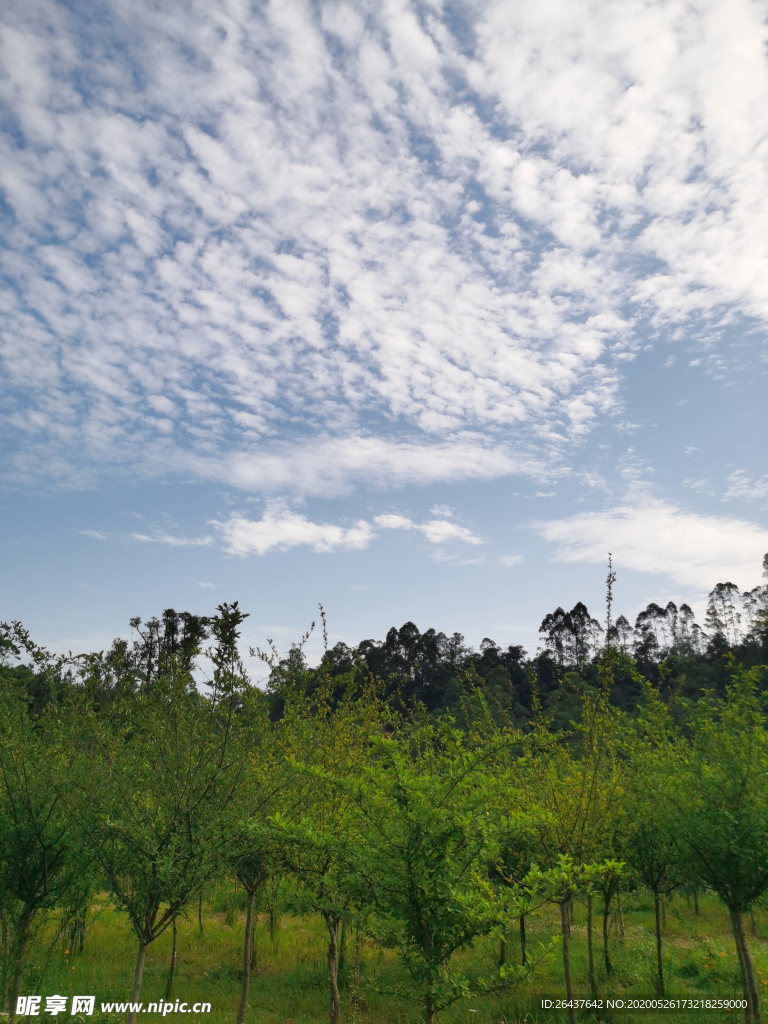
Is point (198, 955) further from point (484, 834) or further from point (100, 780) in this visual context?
point (484, 834)

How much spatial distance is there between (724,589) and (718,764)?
328 ft

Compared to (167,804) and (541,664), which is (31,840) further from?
(541,664)

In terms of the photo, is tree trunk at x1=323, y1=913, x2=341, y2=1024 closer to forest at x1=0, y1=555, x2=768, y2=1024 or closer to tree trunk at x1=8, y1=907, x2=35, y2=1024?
forest at x1=0, y1=555, x2=768, y2=1024

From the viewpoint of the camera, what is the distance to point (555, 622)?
348 ft

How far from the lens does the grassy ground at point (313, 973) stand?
12375 mm

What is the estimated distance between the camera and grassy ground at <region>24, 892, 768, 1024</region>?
40.6ft

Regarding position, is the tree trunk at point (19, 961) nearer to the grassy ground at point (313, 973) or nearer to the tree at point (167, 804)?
the tree at point (167, 804)

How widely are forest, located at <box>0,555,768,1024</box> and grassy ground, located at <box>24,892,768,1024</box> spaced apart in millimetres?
94

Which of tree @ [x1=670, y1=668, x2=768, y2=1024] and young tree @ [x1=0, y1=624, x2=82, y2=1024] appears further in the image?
tree @ [x1=670, y1=668, x2=768, y2=1024]

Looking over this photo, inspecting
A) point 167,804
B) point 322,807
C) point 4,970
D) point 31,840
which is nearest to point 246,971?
point 322,807

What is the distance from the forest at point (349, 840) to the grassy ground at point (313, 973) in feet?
0.31

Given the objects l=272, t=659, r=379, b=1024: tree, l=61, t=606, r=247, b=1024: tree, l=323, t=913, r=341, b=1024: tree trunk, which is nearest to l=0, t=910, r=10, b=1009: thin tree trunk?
l=61, t=606, r=247, b=1024: tree

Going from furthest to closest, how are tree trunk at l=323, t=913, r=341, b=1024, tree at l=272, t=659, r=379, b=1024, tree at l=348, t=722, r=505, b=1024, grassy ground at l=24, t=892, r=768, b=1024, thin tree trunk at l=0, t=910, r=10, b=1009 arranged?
1. grassy ground at l=24, t=892, r=768, b=1024
2. thin tree trunk at l=0, t=910, r=10, b=1009
3. tree trunk at l=323, t=913, r=341, b=1024
4. tree at l=272, t=659, r=379, b=1024
5. tree at l=348, t=722, r=505, b=1024

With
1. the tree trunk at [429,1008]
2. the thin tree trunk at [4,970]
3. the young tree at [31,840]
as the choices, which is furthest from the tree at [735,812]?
the thin tree trunk at [4,970]
